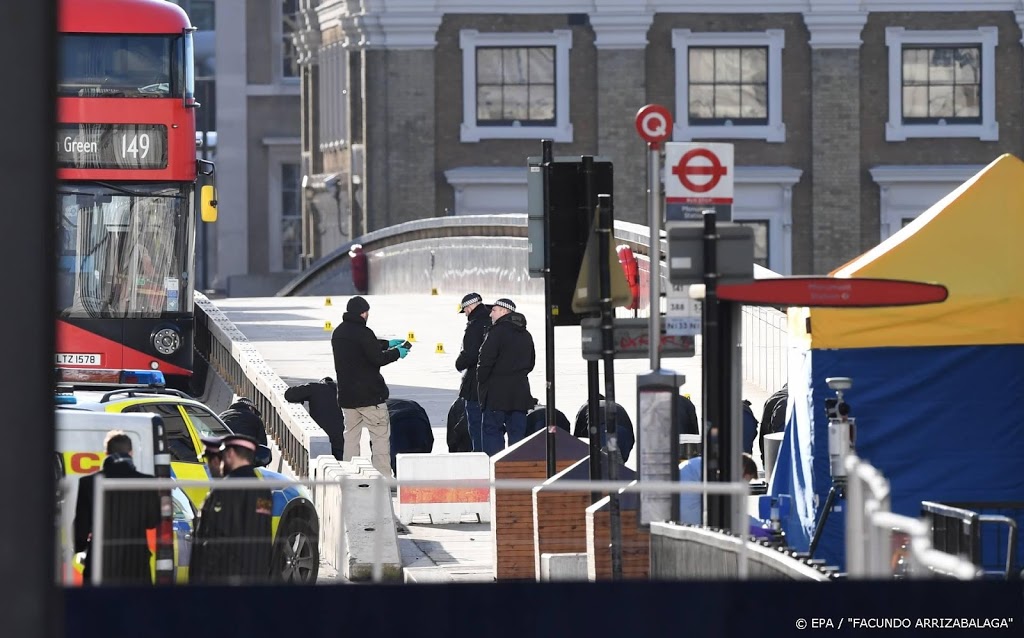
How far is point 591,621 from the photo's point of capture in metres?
9.35

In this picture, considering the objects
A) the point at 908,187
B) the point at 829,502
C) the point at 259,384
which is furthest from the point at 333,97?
the point at 829,502

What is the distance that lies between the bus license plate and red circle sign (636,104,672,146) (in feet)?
38.4

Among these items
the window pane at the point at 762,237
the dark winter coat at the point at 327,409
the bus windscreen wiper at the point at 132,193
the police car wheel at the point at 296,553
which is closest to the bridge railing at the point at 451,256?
the window pane at the point at 762,237

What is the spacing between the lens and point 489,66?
53.5 m

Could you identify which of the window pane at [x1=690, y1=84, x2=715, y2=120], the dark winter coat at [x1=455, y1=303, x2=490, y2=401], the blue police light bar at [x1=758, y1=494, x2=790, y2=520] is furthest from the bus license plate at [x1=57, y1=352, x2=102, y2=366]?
the window pane at [x1=690, y1=84, x2=715, y2=120]

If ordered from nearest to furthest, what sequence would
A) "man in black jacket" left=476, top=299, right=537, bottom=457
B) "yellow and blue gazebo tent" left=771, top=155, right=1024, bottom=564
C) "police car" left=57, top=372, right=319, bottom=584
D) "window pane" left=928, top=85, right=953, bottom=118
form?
"police car" left=57, top=372, right=319, bottom=584, "yellow and blue gazebo tent" left=771, top=155, right=1024, bottom=564, "man in black jacket" left=476, top=299, right=537, bottom=457, "window pane" left=928, top=85, right=953, bottom=118

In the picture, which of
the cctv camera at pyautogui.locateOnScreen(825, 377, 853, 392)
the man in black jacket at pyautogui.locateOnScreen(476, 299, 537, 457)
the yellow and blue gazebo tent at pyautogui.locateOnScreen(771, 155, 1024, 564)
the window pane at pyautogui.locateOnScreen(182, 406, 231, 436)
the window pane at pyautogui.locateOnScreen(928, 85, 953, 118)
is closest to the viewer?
the cctv camera at pyautogui.locateOnScreen(825, 377, 853, 392)

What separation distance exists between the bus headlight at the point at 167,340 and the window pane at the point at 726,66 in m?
31.5

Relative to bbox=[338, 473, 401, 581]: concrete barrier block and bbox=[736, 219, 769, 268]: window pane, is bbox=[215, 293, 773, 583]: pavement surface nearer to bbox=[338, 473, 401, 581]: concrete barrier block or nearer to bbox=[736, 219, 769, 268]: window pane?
bbox=[338, 473, 401, 581]: concrete barrier block

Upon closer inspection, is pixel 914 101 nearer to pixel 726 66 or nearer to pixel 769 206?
pixel 769 206

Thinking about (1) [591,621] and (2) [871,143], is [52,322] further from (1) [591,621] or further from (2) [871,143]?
(2) [871,143]

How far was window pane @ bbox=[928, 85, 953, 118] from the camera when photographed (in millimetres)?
54188

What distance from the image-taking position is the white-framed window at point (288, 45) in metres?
72.5

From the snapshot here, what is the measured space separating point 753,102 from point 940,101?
4913 millimetres
